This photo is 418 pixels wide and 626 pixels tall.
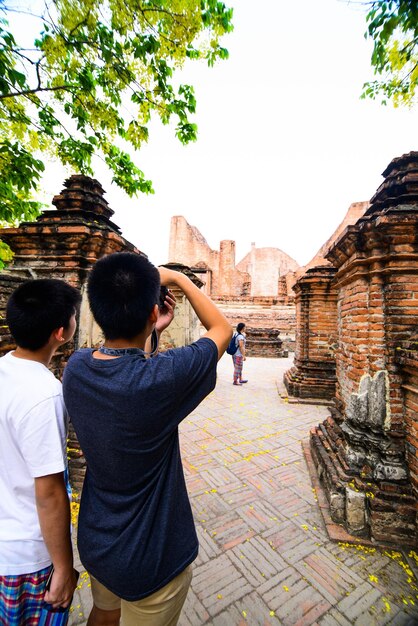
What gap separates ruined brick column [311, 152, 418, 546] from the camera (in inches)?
97.8

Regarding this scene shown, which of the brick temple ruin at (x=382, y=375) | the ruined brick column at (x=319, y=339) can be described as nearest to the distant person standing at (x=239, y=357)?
the ruined brick column at (x=319, y=339)

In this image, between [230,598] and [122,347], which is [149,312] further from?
[230,598]

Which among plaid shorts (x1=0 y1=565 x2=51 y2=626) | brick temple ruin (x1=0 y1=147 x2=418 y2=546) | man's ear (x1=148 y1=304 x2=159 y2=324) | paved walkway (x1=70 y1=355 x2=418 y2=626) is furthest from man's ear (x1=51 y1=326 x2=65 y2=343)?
paved walkway (x1=70 y1=355 x2=418 y2=626)

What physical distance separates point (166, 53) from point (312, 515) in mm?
5368

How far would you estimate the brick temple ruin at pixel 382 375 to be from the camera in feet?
8.12

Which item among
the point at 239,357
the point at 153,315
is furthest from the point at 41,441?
the point at 239,357

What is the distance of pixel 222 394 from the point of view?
7250 mm

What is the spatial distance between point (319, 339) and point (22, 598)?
6.72 m

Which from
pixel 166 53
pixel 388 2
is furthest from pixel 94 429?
pixel 166 53

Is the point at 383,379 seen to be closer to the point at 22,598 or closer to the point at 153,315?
the point at 153,315

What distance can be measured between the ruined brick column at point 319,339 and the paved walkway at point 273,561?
2.89 metres

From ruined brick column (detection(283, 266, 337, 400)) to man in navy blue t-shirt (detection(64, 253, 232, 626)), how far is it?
20.5 ft

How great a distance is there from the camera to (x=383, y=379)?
2.68 metres

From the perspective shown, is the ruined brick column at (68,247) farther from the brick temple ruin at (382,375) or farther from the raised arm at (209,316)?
the brick temple ruin at (382,375)
